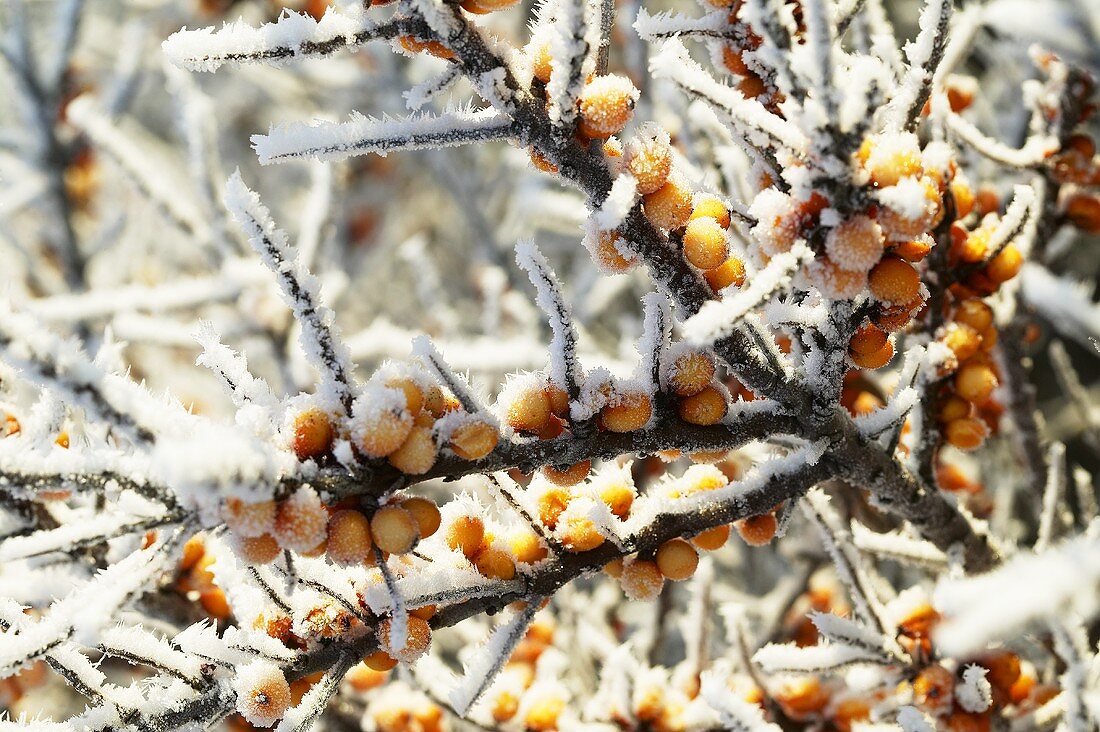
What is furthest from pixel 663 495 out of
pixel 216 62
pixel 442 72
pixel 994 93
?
pixel 994 93

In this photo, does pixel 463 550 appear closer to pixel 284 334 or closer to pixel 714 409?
pixel 714 409

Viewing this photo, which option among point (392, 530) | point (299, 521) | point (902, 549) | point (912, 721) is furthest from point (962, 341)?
point (299, 521)

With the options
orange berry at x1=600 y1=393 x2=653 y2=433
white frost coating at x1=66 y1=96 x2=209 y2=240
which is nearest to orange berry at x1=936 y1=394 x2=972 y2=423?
orange berry at x1=600 y1=393 x2=653 y2=433

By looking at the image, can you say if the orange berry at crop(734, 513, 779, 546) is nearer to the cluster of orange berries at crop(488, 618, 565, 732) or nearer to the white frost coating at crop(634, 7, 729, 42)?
the cluster of orange berries at crop(488, 618, 565, 732)

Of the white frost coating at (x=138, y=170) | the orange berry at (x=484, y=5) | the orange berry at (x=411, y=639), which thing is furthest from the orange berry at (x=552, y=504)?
the white frost coating at (x=138, y=170)

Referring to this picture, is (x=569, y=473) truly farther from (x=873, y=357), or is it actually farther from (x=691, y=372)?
(x=873, y=357)

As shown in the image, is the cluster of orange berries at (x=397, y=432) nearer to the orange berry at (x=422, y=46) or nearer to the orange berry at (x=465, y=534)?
the orange berry at (x=465, y=534)

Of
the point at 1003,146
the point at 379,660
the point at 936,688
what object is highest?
the point at 1003,146
